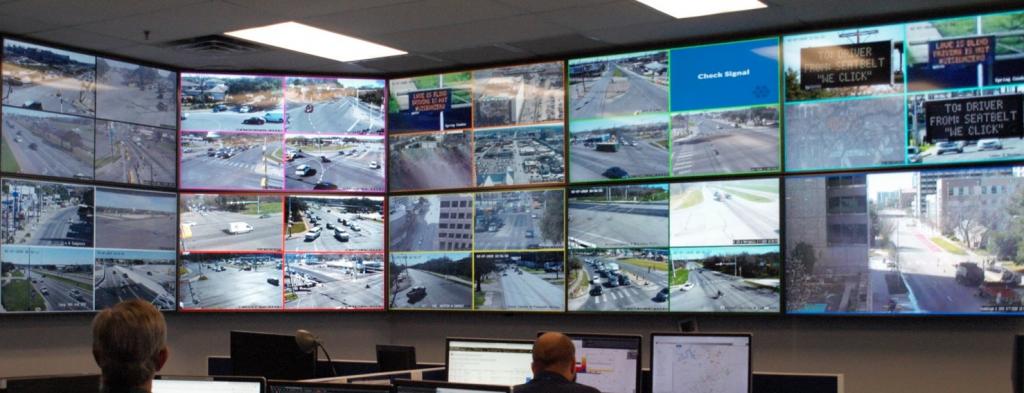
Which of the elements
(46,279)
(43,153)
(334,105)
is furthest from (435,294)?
(43,153)

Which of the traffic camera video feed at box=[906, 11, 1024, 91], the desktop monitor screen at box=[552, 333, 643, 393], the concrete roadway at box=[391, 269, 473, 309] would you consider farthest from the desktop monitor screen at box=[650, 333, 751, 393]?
the concrete roadway at box=[391, 269, 473, 309]

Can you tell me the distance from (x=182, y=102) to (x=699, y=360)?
4131mm

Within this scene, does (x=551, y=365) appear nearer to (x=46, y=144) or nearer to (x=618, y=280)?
(x=618, y=280)

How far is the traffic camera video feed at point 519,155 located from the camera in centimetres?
701

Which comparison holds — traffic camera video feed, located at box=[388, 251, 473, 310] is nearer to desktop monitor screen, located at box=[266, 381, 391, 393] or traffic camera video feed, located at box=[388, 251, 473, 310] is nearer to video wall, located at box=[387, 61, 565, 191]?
video wall, located at box=[387, 61, 565, 191]

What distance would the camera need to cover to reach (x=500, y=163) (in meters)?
7.22

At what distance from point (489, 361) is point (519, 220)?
2361mm

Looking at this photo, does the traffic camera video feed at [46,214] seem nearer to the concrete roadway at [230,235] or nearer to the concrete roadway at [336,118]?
the concrete roadway at [230,235]

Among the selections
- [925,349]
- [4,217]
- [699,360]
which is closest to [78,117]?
[4,217]

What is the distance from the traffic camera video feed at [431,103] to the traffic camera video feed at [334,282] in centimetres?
92

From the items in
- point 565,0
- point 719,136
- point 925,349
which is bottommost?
point 925,349

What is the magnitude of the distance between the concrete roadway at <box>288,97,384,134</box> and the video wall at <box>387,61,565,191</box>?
5.2 inches

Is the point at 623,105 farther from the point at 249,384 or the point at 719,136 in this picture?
the point at 249,384

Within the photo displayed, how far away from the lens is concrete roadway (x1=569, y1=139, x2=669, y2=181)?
21.9 feet
